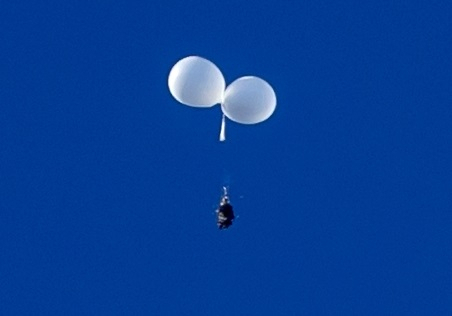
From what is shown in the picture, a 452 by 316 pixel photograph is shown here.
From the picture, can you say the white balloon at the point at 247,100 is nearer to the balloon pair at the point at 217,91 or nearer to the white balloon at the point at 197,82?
the balloon pair at the point at 217,91

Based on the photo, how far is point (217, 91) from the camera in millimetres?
51875

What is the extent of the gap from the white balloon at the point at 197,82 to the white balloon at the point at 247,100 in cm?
26

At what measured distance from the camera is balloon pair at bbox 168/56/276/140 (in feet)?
170

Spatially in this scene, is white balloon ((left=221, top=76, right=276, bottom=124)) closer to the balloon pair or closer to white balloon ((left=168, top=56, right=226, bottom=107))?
the balloon pair

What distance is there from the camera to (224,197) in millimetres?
53781

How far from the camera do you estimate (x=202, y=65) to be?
51.8 m

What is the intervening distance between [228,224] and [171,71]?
11.8ft

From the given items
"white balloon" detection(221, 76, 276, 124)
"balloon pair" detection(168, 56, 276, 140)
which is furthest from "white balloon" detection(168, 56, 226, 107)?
"white balloon" detection(221, 76, 276, 124)

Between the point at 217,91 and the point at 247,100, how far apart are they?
0.66m

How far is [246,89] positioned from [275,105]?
3.20 feet

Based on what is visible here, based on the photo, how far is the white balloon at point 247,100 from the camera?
2037 inches

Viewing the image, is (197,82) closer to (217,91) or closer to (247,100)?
(217,91)

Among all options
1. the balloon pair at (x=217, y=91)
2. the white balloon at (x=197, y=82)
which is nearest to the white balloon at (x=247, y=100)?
the balloon pair at (x=217, y=91)

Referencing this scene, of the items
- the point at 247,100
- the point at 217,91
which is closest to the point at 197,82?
the point at 217,91
